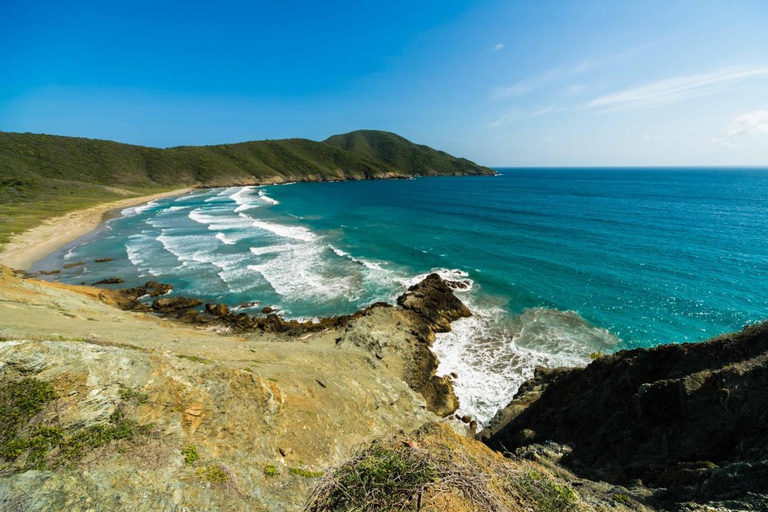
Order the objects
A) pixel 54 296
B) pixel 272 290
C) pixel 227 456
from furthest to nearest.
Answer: pixel 272 290 → pixel 54 296 → pixel 227 456

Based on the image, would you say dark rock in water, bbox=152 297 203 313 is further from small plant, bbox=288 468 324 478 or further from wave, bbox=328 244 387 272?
small plant, bbox=288 468 324 478

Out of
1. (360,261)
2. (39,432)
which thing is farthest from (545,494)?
(360,261)

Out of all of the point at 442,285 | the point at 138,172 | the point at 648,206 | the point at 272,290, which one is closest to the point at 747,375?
the point at 442,285

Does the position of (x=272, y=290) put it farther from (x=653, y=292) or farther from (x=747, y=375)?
(x=653, y=292)

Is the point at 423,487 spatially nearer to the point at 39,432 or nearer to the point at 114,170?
the point at 39,432

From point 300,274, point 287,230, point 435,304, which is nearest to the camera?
point 435,304

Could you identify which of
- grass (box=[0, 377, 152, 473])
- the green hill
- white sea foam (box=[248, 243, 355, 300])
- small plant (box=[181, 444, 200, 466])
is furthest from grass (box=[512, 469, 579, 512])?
the green hill
